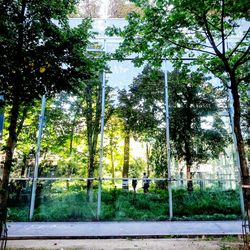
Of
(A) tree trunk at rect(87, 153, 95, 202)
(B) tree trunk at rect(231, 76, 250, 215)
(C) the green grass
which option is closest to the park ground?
(B) tree trunk at rect(231, 76, 250, 215)

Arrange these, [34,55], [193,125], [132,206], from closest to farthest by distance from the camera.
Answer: [34,55], [132,206], [193,125]

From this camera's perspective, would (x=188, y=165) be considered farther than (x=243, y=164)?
Yes

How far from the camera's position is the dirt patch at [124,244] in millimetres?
5879

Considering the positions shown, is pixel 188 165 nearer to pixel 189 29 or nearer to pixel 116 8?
pixel 189 29

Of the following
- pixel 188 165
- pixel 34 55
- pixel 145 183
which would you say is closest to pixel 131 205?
pixel 145 183

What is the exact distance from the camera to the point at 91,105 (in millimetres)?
12297

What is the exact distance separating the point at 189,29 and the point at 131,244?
525cm

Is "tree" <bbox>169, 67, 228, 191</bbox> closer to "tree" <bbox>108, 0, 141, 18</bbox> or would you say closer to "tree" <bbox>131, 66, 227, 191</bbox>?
"tree" <bbox>131, 66, 227, 191</bbox>

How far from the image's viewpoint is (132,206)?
36.0 feet

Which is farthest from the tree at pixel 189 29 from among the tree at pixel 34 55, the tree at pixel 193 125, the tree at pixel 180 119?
the tree at pixel 193 125

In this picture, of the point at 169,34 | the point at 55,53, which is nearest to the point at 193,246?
the point at 169,34

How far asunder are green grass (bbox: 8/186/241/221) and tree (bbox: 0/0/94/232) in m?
6.30

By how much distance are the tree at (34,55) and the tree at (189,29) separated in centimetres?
121

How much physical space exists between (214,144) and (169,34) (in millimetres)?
7557
